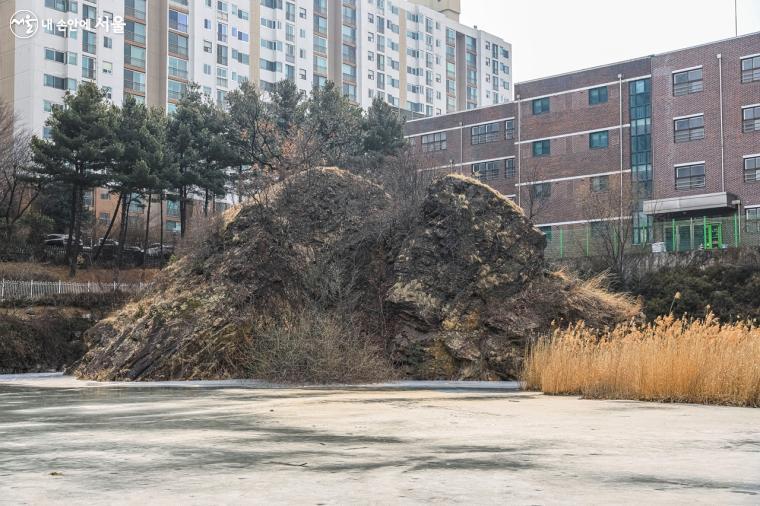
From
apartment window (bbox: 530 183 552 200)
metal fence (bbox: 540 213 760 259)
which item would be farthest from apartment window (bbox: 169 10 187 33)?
metal fence (bbox: 540 213 760 259)

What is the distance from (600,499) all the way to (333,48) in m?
111

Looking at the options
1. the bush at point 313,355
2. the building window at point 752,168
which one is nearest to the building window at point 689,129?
the building window at point 752,168

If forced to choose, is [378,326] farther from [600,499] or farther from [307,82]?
[307,82]

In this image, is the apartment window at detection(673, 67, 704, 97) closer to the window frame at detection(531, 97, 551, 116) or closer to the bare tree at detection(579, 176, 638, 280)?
the bare tree at detection(579, 176, 638, 280)

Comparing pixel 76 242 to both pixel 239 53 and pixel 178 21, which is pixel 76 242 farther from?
pixel 239 53

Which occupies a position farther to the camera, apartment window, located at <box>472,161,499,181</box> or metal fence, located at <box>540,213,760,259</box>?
apartment window, located at <box>472,161,499,181</box>

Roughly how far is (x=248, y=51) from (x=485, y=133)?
36.8 meters

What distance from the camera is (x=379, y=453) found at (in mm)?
6871

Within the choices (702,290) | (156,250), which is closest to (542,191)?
(156,250)

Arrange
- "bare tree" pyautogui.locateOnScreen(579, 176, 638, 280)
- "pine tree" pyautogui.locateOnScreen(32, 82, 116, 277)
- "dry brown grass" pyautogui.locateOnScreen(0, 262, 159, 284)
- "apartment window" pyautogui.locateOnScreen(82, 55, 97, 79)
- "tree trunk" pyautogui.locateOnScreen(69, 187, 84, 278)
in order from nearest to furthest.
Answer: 1. "bare tree" pyautogui.locateOnScreen(579, 176, 638, 280)
2. "dry brown grass" pyautogui.locateOnScreen(0, 262, 159, 284)
3. "pine tree" pyautogui.locateOnScreen(32, 82, 116, 277)
4. "tree trunk" pyautogui.locateOnScreen(69, 187, 84, 278)
5. "apartment window" pyautogui.locateOnScreen(82, 55, 97, 79)

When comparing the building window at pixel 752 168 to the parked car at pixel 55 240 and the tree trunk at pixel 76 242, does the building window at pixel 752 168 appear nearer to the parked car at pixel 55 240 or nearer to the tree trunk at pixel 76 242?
the tree trunk at pixel 76 242

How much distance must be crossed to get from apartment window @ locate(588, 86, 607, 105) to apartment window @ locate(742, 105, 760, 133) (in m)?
11.1

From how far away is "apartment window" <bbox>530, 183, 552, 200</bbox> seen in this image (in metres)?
65.9

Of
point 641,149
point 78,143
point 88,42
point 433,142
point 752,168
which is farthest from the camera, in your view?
point 88,42
